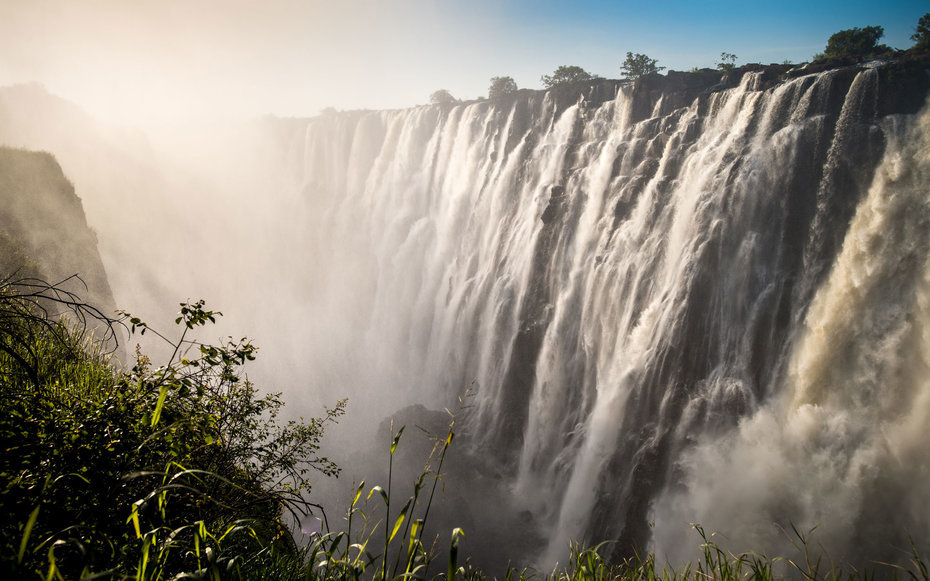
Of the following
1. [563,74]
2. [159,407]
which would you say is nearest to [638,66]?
[563,74]

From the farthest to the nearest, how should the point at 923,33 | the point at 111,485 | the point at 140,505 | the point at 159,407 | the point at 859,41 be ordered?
the point at 859,41 → the point at 923,33 → the point at 111,485 → the point at 159,407 → the point at 140,505

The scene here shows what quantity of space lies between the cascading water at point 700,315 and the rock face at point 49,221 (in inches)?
654

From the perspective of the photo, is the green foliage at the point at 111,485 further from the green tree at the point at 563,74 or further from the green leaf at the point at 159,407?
the green tree at the point at 563,74

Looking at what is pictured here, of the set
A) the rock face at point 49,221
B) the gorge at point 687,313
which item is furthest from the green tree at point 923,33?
the rock face at point 49,221

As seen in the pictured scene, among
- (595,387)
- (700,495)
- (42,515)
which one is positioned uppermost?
(595,387)

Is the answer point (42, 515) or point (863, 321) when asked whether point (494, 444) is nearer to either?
point (863, 321)

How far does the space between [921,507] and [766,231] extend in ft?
25.8

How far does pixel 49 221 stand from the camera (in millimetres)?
19656

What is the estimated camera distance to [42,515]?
9.64 feet

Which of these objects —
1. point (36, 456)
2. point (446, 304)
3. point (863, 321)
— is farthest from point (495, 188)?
point (36, 456)

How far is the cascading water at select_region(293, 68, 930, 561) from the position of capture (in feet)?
34.6

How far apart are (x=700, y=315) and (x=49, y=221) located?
2698cm

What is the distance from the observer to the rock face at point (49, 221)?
18281 mm

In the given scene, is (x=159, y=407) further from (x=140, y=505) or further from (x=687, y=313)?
(x=687, y=313)
